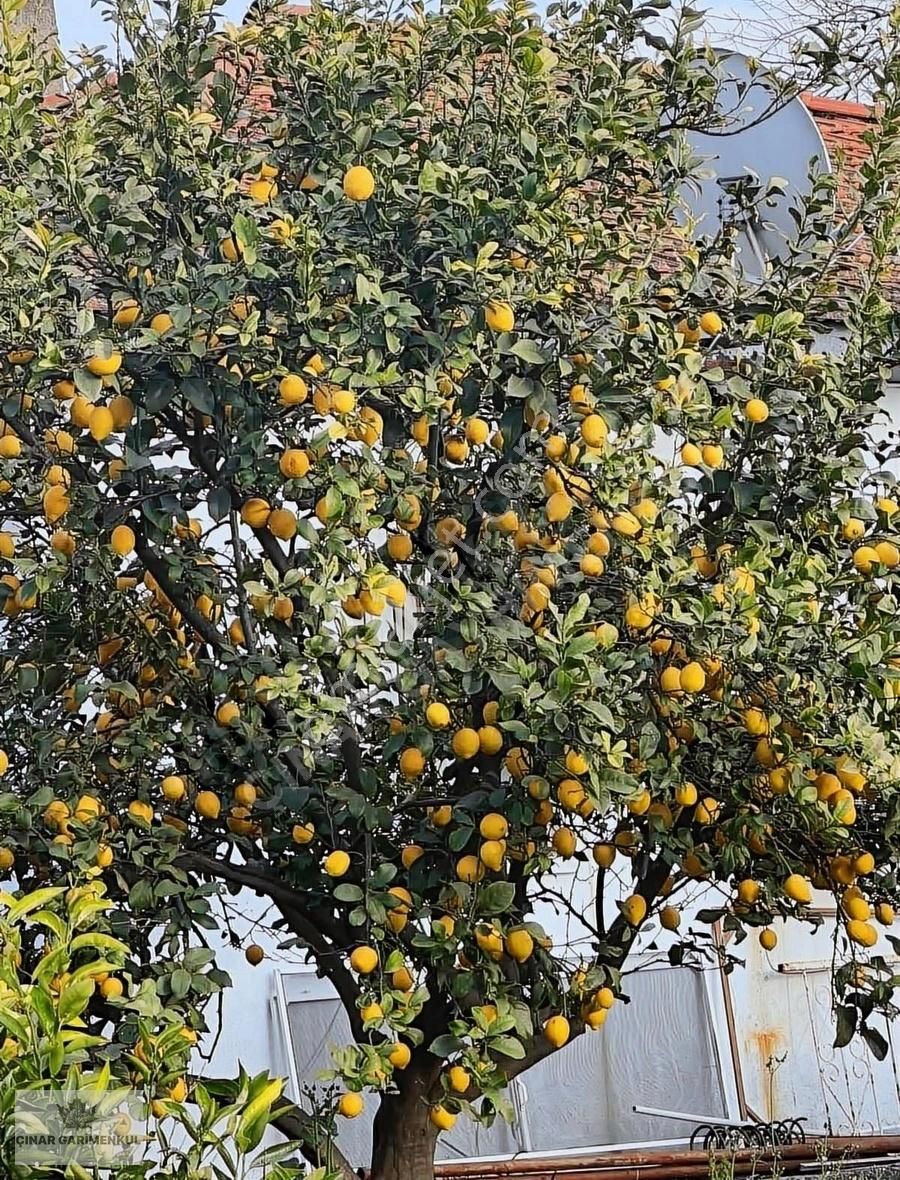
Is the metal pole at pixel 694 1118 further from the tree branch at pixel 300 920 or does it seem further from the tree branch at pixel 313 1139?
the tree branch at pixel 300 920

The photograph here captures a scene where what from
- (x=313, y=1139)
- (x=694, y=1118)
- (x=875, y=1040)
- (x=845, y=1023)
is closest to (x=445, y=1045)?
(x=313, y=1139)

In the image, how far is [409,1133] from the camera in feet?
9.84

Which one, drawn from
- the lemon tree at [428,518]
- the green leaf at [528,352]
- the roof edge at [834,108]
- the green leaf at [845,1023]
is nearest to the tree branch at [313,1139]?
the lemon tree at [428,518]

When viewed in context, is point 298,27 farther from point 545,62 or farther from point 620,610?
point 620,610

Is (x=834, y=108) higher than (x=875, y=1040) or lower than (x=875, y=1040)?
higher

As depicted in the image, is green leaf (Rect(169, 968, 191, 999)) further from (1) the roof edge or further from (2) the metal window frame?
(1) the roof edge

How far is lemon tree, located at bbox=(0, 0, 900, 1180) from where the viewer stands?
2416 millimetres

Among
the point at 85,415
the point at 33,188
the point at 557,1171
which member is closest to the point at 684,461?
the point at 85,415

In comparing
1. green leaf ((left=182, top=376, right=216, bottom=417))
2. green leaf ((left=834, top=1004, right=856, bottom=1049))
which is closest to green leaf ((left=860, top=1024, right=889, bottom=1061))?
green leaf ((left=834, top=1004, right=856, bottom=1049))

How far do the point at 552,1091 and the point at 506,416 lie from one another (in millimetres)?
4032

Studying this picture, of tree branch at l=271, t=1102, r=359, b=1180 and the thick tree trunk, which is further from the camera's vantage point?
the thick tree trunk

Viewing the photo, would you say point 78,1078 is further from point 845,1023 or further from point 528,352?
point 845,1023

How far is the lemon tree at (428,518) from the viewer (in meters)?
2.42

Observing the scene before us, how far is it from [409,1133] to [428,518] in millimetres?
1309
